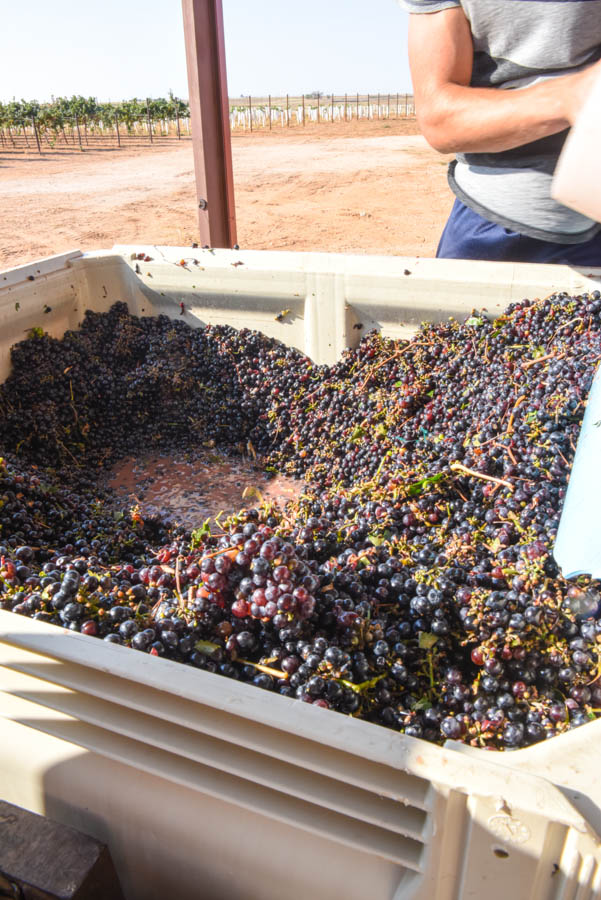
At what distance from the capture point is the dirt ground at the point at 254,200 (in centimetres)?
1203

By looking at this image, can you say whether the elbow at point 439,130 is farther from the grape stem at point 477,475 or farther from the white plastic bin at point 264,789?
the white plastic bin at point 264,789

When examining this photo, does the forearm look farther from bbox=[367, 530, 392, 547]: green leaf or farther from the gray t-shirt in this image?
bbox=[367, 530, 392, 547]: green leaf

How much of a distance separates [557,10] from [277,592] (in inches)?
86.9

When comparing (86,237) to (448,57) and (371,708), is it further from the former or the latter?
(371,708)

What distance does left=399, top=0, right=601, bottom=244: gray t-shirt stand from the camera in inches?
82.2

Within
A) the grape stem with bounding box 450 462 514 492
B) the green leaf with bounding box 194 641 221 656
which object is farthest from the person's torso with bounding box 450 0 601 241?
the green leaf with bounding box 194 641 221 656

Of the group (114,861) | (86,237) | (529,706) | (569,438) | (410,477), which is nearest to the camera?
(114,861)

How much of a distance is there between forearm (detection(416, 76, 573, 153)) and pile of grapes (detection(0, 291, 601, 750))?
609 mm

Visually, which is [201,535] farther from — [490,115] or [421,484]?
[490,115]

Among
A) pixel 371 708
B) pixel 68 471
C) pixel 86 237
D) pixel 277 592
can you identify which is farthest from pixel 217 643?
pixel 86 237

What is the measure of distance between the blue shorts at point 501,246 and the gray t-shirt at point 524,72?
63 mm

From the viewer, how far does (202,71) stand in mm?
3279

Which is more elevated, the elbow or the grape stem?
the elbow

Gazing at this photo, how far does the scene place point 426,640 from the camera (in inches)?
47.5
